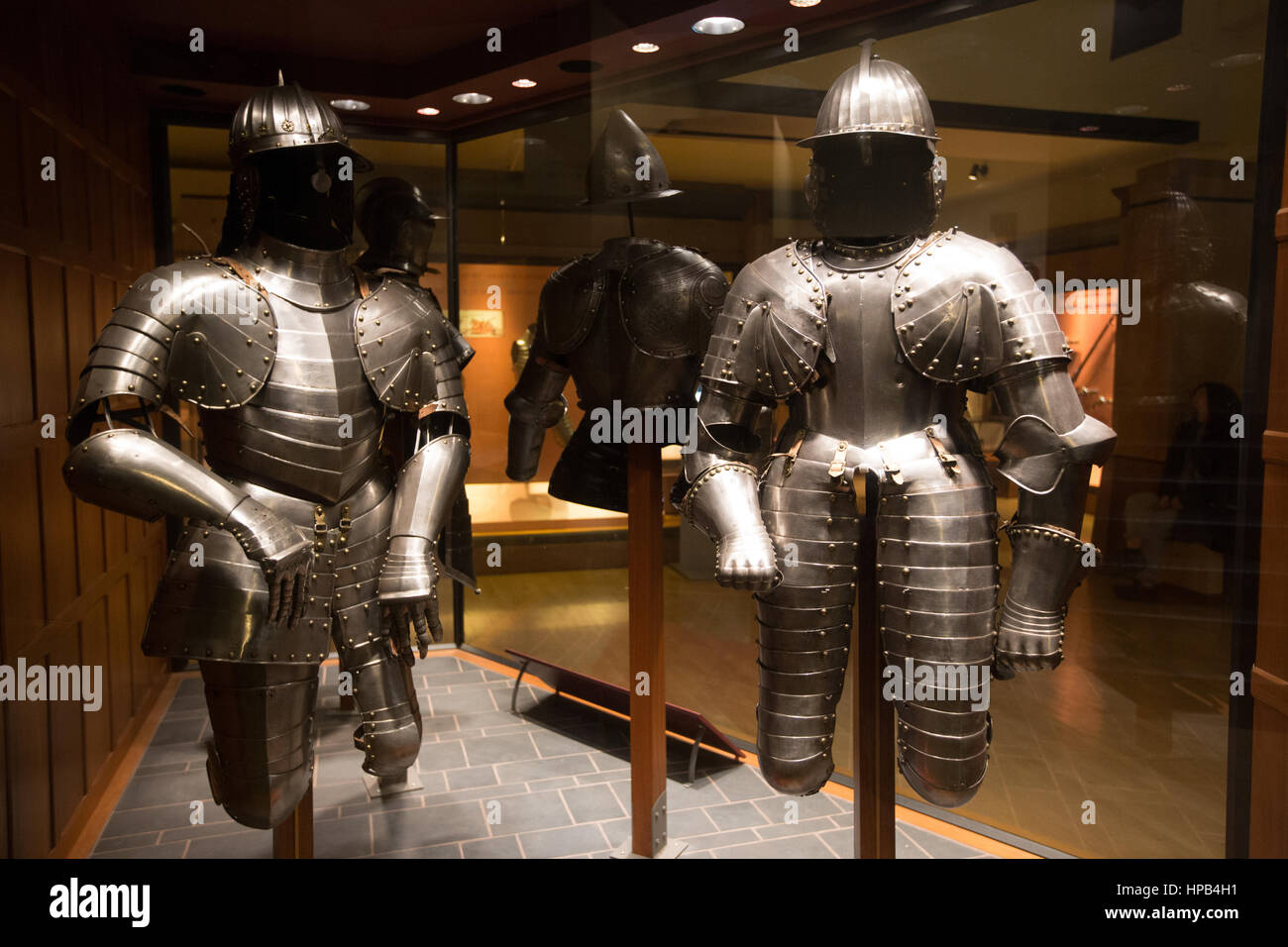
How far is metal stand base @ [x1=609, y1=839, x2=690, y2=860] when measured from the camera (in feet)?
→ 10.9

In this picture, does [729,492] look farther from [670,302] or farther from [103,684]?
[103,684]

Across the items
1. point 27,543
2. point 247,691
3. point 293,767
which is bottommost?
point 293,767

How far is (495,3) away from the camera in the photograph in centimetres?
358

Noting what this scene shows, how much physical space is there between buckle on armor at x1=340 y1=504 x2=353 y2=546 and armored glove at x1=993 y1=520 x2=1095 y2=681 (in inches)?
68.9

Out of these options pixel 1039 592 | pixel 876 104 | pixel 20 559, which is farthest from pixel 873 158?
pixel 20 559

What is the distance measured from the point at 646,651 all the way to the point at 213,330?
169 cm

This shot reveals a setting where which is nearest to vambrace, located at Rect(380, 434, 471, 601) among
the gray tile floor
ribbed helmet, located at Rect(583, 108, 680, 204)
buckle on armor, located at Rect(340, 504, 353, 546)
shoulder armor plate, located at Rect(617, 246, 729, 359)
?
buckle on armor, located at Rect(340, 504, 353, 546)

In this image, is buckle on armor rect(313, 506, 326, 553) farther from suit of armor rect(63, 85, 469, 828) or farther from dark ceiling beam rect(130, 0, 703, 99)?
dark ceiling beam rect(130, 0, 703, 99)

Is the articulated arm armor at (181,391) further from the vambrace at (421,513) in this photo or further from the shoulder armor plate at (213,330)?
the vambrace at (421,513)

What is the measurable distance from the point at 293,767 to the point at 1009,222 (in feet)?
9.69

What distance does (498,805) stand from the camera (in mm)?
3768

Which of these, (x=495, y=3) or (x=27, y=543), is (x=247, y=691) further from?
(x=495, y=3)

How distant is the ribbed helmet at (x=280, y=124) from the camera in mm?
2482
